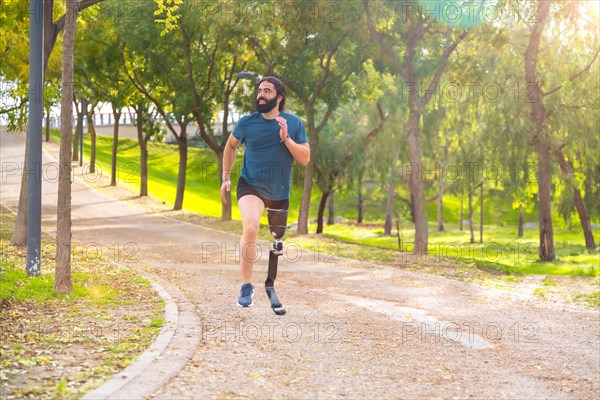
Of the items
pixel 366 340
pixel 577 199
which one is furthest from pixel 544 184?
pixel 366 340

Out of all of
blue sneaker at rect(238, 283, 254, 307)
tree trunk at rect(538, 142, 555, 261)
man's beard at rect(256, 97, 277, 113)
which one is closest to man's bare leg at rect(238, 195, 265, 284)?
blue sneaker at rect(238, 283, 254, 307)

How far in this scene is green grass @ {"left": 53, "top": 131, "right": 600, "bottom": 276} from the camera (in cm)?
3234

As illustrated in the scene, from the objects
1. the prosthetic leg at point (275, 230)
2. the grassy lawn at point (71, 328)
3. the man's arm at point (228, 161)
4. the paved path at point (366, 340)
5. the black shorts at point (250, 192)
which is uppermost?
the man's arm at point (228, 161)

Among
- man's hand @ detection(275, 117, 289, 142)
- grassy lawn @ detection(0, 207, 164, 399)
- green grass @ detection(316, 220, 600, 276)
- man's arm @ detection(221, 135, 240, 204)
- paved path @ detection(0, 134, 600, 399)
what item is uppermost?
man's hand @ detection(275, 117, 289, 142)

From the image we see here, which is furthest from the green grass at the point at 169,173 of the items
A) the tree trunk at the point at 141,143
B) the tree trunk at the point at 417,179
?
the tree trunk at the point at 417,179

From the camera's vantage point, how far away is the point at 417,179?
23.9 m

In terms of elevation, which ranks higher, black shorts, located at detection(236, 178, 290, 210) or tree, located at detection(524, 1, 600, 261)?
tree, located at detection(524, 1, 600, 261)

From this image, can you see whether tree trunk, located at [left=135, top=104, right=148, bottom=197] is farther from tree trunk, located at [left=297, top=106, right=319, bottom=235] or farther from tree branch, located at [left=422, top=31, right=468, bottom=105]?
tree branch, located at [left=422, top=31, right=468, bottom=105]

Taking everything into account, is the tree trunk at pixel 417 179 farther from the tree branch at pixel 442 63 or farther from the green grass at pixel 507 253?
the tree branch at pixel 442 63

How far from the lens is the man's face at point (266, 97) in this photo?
6273mm

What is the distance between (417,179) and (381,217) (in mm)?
50416

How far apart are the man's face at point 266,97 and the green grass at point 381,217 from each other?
17434 millimetres

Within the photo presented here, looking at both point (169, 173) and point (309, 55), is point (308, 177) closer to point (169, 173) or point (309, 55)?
point (309, 55)

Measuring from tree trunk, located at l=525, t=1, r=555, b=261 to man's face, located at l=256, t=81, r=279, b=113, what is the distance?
920 inches
